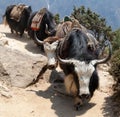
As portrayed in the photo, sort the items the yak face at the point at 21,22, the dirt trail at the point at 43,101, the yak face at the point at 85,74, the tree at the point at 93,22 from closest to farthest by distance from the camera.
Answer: the yak face at the point at 85,74, the dirt trail at the point at 43,101, the yak face at the point at 21,22, the tree at the point at 93,22

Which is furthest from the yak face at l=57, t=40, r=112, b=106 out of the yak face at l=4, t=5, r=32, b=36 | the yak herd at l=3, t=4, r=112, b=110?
the yak face at l=4, t=5, r=32, b=36

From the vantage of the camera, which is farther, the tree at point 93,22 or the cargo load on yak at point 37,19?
the tree at point 93,22

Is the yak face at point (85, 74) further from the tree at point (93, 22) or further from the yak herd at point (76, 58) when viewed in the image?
the tree at point (93, 22)

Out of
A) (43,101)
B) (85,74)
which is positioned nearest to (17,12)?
(43,101)

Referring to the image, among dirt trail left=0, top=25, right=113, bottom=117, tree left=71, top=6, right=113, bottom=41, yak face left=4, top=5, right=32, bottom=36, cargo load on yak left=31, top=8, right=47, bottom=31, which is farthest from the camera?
tree left=71, top=6, right=113, bottom=41

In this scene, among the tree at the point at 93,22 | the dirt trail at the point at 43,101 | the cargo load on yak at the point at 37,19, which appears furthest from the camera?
the tree at the point at 93,22

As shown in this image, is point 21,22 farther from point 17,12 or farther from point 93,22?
point 93,22

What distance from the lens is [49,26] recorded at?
14492mm

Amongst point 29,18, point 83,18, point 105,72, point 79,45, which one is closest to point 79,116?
point 79,45

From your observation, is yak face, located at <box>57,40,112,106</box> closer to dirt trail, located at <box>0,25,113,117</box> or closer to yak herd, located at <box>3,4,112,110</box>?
yak herd, located at <box>3,4,112,110</box>

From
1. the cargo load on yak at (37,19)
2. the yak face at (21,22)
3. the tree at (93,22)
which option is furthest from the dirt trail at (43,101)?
the tree at (93,22)

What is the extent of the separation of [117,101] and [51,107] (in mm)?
1433

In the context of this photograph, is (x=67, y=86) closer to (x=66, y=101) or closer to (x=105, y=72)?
(x=66, y=101)

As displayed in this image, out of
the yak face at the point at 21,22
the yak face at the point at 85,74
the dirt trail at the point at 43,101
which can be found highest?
the yak face at the point at 21,22
